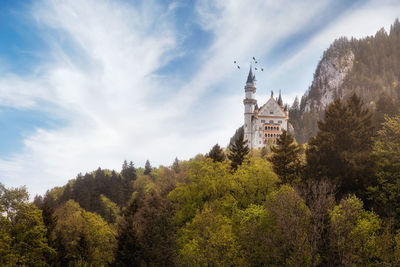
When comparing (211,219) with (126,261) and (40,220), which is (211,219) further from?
(40,220)

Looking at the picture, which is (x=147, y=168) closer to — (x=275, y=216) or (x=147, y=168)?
(x=147, y=168)

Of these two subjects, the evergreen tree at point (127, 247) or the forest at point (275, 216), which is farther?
the evergreen tree at point (127, 247)

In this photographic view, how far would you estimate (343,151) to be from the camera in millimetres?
33969

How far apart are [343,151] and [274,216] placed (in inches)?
435

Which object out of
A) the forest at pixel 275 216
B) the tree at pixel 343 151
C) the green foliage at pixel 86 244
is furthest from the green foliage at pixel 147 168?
the tree at pixel 343 151

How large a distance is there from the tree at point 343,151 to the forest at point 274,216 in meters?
0.11

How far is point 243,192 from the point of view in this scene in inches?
1644

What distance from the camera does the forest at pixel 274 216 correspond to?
24.5 meters

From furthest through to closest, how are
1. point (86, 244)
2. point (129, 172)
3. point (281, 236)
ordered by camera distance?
1. point (129, 172)
2. point (86, 244)
3. point (281, 236)

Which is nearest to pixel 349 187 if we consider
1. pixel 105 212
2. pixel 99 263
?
pixel 99 263

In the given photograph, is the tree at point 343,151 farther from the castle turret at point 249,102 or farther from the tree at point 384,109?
the castle turret at point 249,102

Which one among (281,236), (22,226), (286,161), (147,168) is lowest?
(22,226)

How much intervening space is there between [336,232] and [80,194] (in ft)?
321

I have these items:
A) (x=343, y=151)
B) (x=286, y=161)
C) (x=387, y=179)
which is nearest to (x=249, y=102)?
(x=286, y=161)
